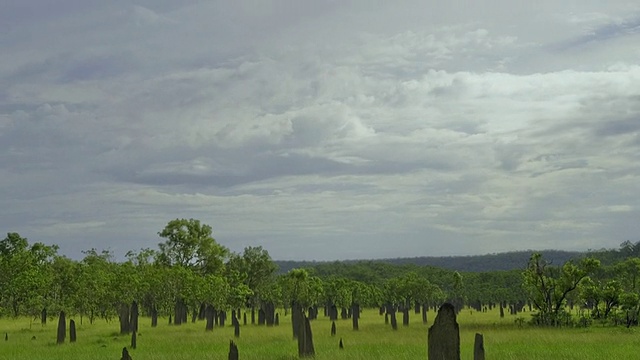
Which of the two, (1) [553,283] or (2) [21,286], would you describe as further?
(1) [553,283]

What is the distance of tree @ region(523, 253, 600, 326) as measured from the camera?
176ft

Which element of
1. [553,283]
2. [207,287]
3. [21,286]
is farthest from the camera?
[207,287]

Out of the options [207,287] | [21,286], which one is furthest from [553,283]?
[21,286]

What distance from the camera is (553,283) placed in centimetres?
5594

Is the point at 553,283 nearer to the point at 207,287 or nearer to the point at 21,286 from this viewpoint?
the point at 207,287

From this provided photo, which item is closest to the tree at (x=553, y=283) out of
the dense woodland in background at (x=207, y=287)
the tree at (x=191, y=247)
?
the dense woodland in background at (x=207, y=287)

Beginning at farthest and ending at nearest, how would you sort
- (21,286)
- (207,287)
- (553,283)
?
(207,287)
(553,283)
(21,286)

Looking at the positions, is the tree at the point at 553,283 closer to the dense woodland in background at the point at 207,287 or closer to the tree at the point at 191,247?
the dense woodland in background at the point at 207,287

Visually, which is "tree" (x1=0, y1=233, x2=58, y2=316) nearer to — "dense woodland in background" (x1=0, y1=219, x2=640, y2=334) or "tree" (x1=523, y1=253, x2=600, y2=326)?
"dense woodland in background" (x1=0, y1=219, x2=640, y2=334)

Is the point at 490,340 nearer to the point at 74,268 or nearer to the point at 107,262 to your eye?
the point at 74,268

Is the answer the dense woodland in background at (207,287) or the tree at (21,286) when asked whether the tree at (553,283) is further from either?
the tree at (21,286)

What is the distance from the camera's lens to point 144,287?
201 feet

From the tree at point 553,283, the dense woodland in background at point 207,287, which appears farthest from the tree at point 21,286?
the tree at point 553,283

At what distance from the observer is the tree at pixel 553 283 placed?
53.6m
